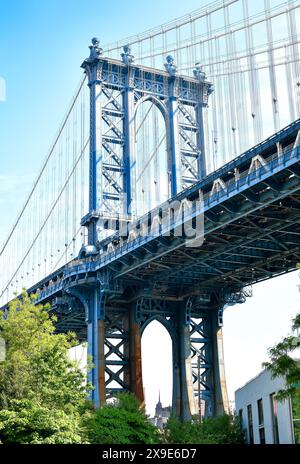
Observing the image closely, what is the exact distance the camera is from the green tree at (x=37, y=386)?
114ft

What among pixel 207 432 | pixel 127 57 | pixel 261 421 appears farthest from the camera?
pixel 127 57

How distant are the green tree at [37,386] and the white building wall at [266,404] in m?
10.00

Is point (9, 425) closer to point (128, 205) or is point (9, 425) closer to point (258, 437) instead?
point (258, 437)

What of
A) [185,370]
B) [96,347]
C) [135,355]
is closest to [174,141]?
[135,355]

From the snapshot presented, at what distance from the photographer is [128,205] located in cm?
7256

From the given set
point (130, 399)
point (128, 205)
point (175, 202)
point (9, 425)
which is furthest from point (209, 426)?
point (9, 425)

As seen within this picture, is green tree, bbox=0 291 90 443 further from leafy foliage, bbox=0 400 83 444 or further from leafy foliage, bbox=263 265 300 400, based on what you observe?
leafy foliage, bbox=263 265 300 400

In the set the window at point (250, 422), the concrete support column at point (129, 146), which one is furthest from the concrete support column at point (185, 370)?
the window at point (250, 422)

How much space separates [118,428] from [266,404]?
28.6ft

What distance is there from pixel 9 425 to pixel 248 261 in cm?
3397

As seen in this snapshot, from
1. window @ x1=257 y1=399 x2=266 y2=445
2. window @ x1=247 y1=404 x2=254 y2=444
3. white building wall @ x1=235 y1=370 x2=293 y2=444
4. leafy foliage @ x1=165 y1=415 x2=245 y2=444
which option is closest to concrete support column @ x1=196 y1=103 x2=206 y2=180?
leafy foliage @ x1=165 y1=415 x2=245 y2=444

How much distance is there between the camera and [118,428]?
45812mm

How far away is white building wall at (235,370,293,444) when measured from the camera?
131 ft

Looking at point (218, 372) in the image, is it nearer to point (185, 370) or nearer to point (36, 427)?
point (185, 370)
